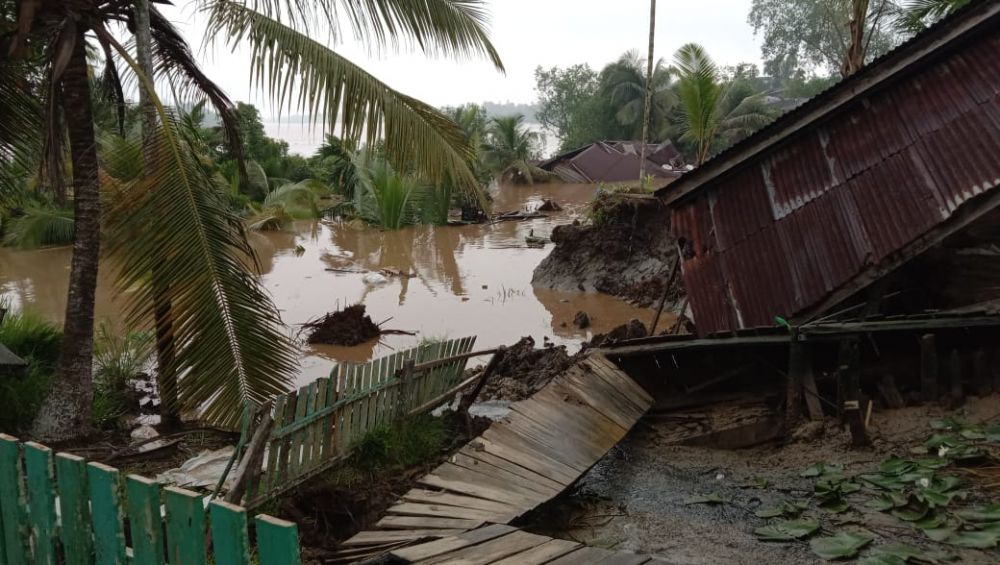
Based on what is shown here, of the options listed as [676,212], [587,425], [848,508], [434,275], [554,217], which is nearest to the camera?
[848,508]

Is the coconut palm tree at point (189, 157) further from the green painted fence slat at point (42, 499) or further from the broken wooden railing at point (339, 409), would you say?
the green painted fence slat at point (42, 499)

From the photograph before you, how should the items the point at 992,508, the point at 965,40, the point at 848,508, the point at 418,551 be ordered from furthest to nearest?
the point at 965,40
the point at 848,508
the point at 992,508
the point at 418,551

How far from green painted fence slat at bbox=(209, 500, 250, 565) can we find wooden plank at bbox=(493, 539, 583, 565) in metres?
1.85

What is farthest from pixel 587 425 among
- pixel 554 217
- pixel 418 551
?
pixel 554 217

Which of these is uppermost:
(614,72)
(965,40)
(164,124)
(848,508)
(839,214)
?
(614,72)

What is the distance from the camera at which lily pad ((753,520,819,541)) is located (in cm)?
486

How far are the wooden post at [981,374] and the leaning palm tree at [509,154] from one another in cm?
3180

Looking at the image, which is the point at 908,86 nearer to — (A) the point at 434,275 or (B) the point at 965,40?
(B) the point at 965,40

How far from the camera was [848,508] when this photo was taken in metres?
5.17

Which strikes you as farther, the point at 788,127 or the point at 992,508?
the point at 788,127

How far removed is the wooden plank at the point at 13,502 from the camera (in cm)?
307

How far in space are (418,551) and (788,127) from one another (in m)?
6.14

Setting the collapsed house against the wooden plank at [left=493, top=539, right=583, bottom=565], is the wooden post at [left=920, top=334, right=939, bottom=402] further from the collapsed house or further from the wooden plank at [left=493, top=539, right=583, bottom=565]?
the wooden plank at [left=493, top=539, right=583, bottom=565]

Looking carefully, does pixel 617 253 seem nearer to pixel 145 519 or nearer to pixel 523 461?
pixel 523 461
